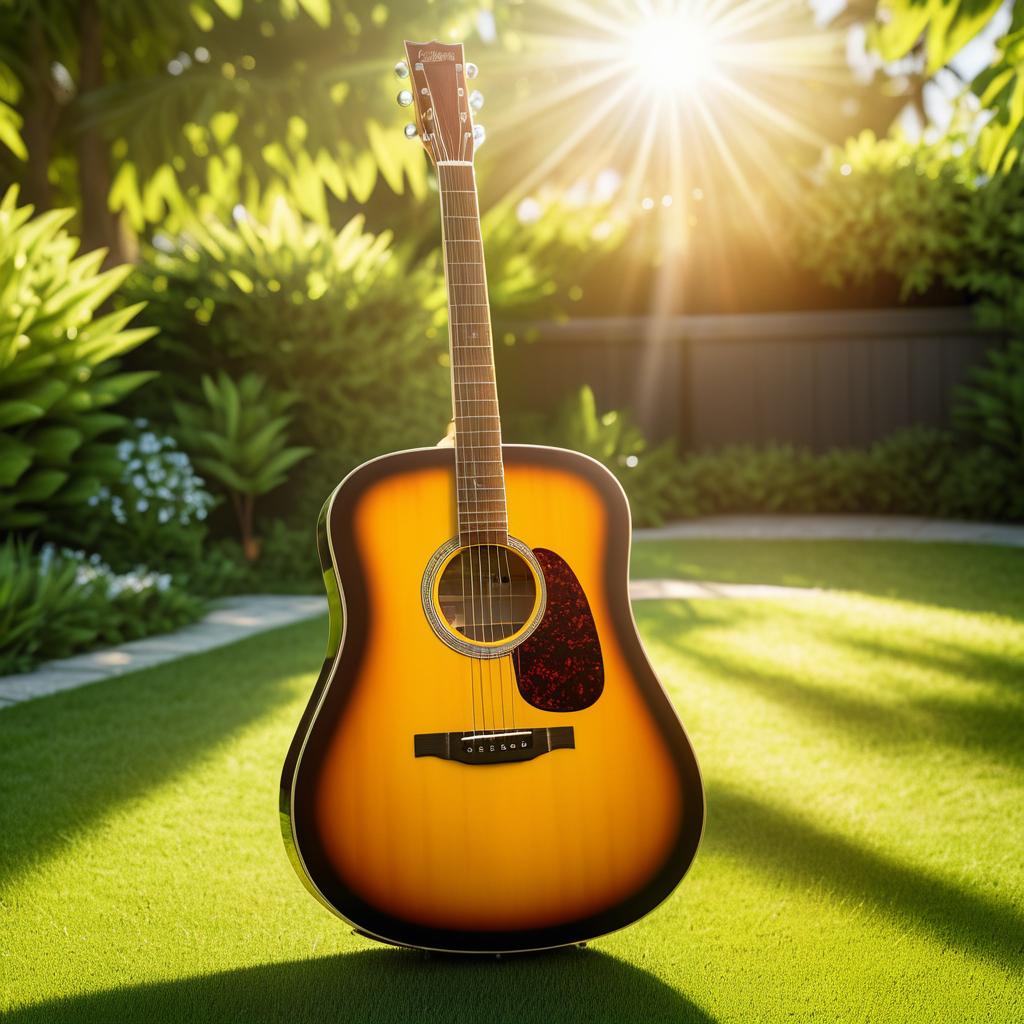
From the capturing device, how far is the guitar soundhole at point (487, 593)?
6.95 ft

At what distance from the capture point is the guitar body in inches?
79.0

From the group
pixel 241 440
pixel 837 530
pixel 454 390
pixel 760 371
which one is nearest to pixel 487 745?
pixel 454 390

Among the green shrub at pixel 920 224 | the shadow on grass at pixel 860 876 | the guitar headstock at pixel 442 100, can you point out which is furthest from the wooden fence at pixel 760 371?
the guitar headstock at pixel 442 100

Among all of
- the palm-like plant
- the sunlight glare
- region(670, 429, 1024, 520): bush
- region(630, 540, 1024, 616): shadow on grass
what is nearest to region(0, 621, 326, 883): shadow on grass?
the palm-like plant

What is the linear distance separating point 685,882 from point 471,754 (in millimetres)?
809

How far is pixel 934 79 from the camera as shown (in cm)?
2180

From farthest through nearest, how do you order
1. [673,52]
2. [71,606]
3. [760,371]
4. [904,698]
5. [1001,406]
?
[673,52]
[760,371]
[1001,406]
[71,606]
[904,698]

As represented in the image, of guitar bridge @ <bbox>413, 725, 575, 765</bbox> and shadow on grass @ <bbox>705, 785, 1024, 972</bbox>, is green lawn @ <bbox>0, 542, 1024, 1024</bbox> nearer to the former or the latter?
shadow on grass @ <bbox>705, 785, 1024, 972</bbox>

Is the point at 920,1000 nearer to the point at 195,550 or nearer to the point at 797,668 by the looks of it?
the point at 797,668

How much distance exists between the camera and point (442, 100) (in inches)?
91.4

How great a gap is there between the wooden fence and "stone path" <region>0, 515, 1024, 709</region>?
1038 millimetres

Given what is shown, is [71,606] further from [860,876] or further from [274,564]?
[860,876]

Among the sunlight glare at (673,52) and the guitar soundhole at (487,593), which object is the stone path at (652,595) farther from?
the sunlight glare at (673,52)

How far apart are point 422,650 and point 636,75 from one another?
10.2 meters
